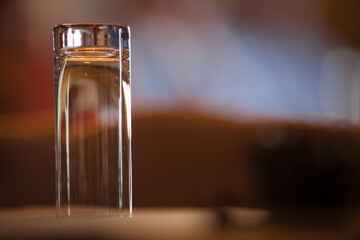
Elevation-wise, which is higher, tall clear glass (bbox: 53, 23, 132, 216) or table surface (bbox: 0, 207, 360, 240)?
tall clear glass (bbox: 53, 23, 132, 216)

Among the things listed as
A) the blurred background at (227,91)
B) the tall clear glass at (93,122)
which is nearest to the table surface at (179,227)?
the tall clear glass at (93,122)

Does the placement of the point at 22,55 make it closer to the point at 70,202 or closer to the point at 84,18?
the point at 84,18

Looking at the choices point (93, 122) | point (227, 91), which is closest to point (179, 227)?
point (93, 122)

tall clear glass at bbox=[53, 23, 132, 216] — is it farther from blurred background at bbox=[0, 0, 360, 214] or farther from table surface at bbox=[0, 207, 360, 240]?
blurred background at bbox=[0, 0, 360, 214]

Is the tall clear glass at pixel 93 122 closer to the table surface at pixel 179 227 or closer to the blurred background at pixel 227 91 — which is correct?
the table surface at pixel 179 227

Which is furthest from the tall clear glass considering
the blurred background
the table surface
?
the blurred background

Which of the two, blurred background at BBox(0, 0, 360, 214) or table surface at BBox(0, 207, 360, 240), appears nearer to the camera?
table surface at BBox(0, 207, 360, 240)
